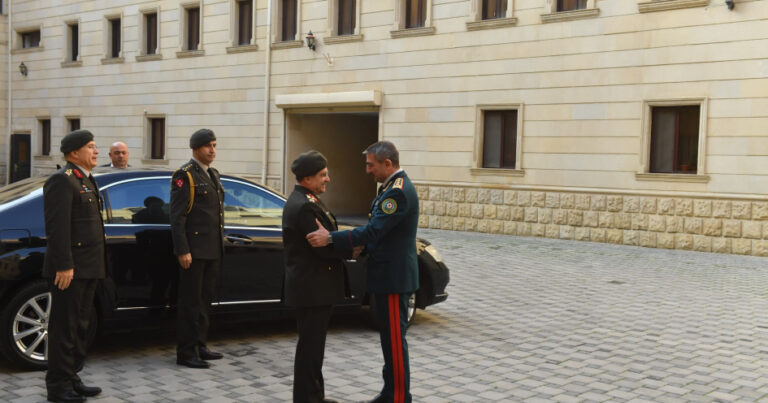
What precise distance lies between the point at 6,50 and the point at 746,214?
28987 millimetres

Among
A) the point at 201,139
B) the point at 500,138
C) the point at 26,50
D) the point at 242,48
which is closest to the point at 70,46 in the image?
the point at 26,50

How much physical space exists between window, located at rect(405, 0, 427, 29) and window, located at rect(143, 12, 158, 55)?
10.6 metres

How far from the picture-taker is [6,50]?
3244cm

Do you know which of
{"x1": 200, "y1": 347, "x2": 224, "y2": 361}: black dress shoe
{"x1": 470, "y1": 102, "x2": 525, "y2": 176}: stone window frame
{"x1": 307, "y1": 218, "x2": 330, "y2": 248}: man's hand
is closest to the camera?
{"x1": 307, "y1": 218, "x2": 330, "y2": 248}: man's hand

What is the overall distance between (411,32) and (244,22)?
6.81 metres

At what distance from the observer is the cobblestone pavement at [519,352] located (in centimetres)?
571

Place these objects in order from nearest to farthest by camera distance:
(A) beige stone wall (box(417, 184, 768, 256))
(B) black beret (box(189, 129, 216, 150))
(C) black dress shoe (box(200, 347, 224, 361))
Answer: (B) black beret (box(189, 129, 216, 150)) < (C) black dress shoe (box(200, 347, 224, 361)) < (A) beige stone wall (box(417, 184, 768, 256))

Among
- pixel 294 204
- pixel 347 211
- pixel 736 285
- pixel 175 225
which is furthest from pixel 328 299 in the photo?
pixel 347 211

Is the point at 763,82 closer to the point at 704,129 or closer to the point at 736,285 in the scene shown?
the point at 704,129

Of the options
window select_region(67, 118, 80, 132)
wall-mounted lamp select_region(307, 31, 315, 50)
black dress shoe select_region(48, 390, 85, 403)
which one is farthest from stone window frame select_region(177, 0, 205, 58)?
black dress shoe select_region(48, 390, 85, 403)

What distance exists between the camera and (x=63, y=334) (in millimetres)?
5242

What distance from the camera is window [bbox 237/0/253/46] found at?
79.8 feet

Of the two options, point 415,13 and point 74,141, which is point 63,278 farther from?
point 415,13

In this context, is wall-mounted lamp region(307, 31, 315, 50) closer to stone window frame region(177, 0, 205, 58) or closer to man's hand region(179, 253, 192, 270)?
stone window frame region(177, 0, 205, 58)
